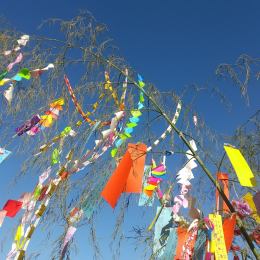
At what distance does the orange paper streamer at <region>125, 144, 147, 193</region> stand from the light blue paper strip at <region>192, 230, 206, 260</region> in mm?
354

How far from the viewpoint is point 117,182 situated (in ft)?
3.66

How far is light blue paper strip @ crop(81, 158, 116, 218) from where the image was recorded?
3.51 feet

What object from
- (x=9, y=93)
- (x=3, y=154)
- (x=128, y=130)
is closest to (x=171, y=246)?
(x=128, y=130)

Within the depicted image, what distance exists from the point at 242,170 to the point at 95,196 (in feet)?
2.05

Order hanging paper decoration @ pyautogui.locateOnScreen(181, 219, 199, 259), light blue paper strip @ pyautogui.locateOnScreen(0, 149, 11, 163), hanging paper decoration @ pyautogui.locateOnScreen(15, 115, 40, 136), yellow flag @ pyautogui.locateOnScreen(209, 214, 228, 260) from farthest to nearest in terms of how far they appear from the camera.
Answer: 1. hanging paper decoration @ pyautogui.locateOnScreen(15, 115, 40, 136)
2. light blue paper strip @ pyautogui.locateOnScreen(0, 149, 11, 163)
3. hanging paper decoration @ pyautogui.locateOnScreen(181, 219, 199, 259)
4. yellow flag @ pyautogui.locateOnScreen(209, 214, 228, 260)

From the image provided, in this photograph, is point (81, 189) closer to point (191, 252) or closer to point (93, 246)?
point (93, 246)

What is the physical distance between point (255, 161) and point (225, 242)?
0.78 m

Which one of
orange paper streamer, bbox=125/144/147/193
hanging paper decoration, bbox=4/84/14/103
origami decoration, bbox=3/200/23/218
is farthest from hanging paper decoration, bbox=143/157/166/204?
hanging paper decoration, bbox=4/84/14/103

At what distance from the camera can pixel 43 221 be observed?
1.34 m

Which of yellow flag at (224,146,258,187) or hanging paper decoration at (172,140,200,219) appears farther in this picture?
hanging paper decoration at (172,140,200,219)

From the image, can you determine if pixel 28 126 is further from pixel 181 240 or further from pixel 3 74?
pixel 181 240

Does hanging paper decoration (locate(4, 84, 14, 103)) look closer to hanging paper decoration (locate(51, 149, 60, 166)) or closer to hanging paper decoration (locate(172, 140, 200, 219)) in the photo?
hanging paper decoration (locate(51, 149, 60, 166))

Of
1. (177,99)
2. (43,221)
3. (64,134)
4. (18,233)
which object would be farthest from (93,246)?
(177,99)

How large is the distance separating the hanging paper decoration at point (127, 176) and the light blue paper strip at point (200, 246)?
35 centimetres
